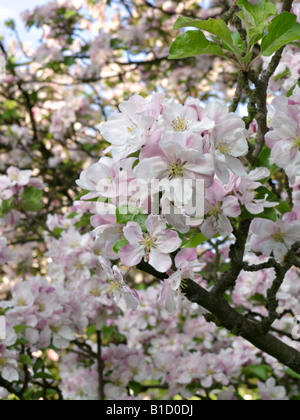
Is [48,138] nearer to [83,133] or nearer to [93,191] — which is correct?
[83,133]

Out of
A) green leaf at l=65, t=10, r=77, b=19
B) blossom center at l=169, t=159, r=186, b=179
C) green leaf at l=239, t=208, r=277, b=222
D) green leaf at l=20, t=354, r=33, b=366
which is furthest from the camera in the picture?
green leaf at l=65, t=10, r=77, b=19

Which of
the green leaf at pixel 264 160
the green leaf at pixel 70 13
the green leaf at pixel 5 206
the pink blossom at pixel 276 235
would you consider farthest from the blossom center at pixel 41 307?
the green leaf at pixel 70 13

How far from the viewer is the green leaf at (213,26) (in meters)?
1.00

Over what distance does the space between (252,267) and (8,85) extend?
10.8ft

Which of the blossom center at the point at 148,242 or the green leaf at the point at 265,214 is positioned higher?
the green leaf at the point at 265,214

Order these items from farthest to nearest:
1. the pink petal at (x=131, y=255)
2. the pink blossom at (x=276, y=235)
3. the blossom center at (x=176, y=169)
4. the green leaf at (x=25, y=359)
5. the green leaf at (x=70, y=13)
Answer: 1. the green leaf at (x=70, y=13)
2. the green leaf at (x=25, y=359)
3. the pink blossom at (x=276, y=235)
4. the pink petal at (x=131, y=255)
5. the blossom center at (x=176, y=169)

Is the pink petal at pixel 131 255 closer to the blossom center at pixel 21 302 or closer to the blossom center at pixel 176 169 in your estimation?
the blossom center at pixel 176 169

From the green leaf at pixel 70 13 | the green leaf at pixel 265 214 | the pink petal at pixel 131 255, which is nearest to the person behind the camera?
the pink petal at pixel 131 255

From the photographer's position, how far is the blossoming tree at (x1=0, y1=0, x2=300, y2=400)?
3.07ft

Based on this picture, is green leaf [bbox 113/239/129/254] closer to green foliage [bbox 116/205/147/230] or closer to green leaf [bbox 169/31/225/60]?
green foliage [bbox 116/205/147/230]

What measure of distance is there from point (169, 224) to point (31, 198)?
1308mm

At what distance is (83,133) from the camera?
3.95 m

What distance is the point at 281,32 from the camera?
103 centimetres

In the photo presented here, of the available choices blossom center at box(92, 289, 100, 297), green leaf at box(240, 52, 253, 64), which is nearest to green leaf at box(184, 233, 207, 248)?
green leaf at box(240, 52, 253, 64)
